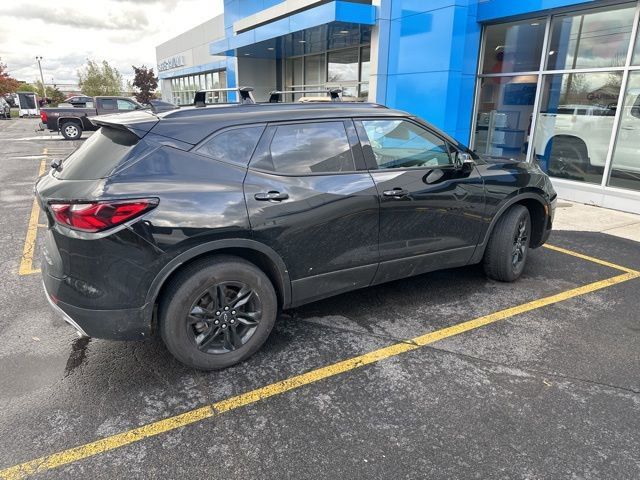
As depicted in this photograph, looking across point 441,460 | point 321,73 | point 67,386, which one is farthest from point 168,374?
point 321,73

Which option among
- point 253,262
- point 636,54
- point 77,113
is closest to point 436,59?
point 636,54

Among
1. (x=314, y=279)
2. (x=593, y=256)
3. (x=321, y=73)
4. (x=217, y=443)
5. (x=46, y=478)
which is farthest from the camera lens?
(x=321, y=73)

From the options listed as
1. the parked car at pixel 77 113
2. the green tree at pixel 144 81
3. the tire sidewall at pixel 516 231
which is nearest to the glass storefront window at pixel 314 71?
the parked car at pixel 77 113

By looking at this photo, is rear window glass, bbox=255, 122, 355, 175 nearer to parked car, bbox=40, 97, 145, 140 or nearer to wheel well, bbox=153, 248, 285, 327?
wheel well, bbox=153, 248, 285, 327

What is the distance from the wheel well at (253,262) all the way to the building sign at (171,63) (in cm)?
3303

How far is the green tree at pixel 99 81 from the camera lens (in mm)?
55269

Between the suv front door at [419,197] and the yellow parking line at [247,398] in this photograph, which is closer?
the yellow parking line at [247,398]

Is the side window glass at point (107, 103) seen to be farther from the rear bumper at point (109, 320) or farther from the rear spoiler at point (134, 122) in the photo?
the rear bumper at point (109, 320)

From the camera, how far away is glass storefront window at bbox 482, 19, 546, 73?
8945mm

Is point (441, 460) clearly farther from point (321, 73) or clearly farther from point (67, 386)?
point (321, 73)

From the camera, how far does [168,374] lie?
3.11 m

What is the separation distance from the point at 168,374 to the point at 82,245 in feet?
3.45

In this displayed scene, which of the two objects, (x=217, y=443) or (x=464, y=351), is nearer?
(x=217, y=443)

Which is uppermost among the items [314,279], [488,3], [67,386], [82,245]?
[488,3]
